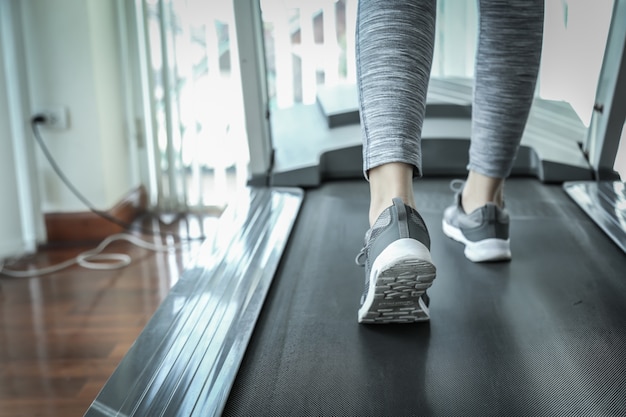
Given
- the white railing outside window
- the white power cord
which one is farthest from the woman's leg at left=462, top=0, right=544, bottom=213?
the white power cord

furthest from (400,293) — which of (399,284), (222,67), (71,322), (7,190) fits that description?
(222,67)

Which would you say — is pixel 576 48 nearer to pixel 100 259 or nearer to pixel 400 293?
pixel 400 293

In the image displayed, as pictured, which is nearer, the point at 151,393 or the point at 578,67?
the point at 151,393

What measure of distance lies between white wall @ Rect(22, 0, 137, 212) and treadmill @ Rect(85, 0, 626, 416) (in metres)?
0.67

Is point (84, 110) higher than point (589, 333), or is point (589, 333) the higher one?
point (84, 110)

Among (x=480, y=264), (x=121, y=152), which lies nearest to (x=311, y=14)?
(x=121, y=152)

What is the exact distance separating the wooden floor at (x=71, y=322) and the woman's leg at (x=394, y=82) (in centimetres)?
76

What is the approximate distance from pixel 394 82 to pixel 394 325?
0.36 metres

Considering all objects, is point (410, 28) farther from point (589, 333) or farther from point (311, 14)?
point (311, 14)

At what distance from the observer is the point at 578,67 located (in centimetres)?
185

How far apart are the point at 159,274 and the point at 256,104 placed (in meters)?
0.57

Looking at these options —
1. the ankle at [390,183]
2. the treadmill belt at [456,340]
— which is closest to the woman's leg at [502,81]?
the treadmill belt at [456,340]

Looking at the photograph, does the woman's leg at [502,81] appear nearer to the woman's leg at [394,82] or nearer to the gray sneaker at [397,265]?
the woman's leg at [394,82]

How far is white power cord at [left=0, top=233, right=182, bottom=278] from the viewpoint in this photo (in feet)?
6.65
